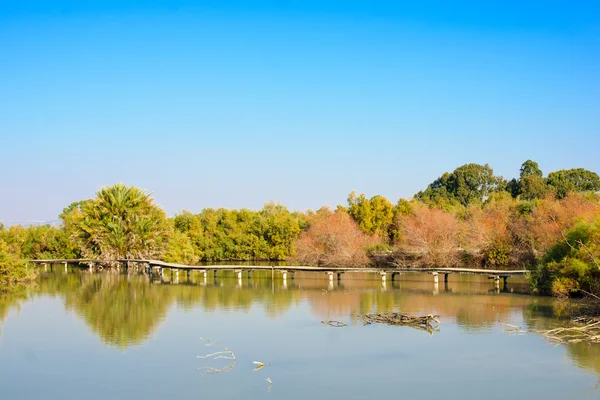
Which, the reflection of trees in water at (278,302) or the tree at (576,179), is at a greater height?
the tree at (576,179)

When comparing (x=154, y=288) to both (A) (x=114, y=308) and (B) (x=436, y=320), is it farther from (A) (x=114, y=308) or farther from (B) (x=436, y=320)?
(B) (x=436, y=320)

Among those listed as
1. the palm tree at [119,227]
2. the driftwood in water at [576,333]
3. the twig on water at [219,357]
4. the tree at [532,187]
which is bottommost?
the twig on water at [219,357]

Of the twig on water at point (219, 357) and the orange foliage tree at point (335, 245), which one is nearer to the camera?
the twig on water at point (219, 357)

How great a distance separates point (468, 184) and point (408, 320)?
47.6m

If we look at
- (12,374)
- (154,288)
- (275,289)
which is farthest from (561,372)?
(154,288)

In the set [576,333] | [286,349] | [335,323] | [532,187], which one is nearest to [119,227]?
[335,323]

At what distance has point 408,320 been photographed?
612 inches

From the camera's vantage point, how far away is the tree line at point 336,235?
3259 cm

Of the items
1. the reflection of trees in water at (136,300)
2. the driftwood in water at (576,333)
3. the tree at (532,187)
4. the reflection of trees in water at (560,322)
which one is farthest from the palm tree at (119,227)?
the tree at (532,187)

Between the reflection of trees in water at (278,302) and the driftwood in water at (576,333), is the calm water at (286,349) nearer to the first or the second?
the reflection of trees in water at (278,302)

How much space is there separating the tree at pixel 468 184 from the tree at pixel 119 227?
3013 cm

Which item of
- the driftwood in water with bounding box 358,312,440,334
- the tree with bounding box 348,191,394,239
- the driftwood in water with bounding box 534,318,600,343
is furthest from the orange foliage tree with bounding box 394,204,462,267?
the driftwood in water with bounding box 534,318,600,343

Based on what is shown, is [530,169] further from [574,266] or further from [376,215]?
[574,266]

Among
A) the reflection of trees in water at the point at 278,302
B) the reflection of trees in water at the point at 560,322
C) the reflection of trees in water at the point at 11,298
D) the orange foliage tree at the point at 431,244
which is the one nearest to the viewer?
the reflection of trees in water at the point at 560,322
